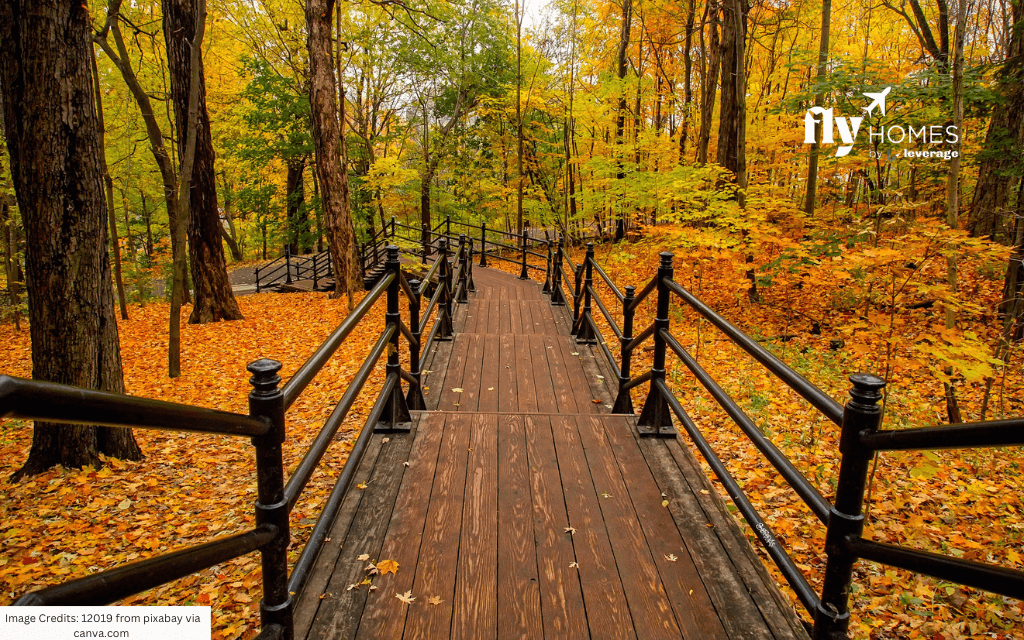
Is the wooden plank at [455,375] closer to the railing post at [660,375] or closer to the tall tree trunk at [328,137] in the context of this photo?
the railing post at [660,375]

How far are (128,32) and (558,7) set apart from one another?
41.5ft

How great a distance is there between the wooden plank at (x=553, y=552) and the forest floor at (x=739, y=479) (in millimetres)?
1682

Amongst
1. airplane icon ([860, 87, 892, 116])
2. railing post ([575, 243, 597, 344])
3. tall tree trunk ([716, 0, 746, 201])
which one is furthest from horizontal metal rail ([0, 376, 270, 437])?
airplane icon ([860, 87, 892, 116])

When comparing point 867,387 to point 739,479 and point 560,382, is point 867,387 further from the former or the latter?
point 739,479

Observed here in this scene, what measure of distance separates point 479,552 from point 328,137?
431 inches

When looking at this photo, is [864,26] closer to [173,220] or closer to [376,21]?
[376,21]

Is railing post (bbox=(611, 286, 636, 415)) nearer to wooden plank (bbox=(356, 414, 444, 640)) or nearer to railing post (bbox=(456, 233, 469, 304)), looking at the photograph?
wooden plank (bbox=(356, 414, 444, 640))

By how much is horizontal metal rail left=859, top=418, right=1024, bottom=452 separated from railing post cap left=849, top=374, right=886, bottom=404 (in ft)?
0.33

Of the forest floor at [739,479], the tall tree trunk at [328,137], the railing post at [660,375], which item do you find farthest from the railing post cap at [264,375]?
the tall tree trunk at [328,137]

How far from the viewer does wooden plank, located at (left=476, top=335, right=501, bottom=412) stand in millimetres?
4809

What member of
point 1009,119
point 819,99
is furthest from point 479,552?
point 1009,119

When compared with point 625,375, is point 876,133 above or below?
above

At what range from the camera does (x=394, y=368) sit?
373cm

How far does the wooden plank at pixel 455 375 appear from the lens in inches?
188
